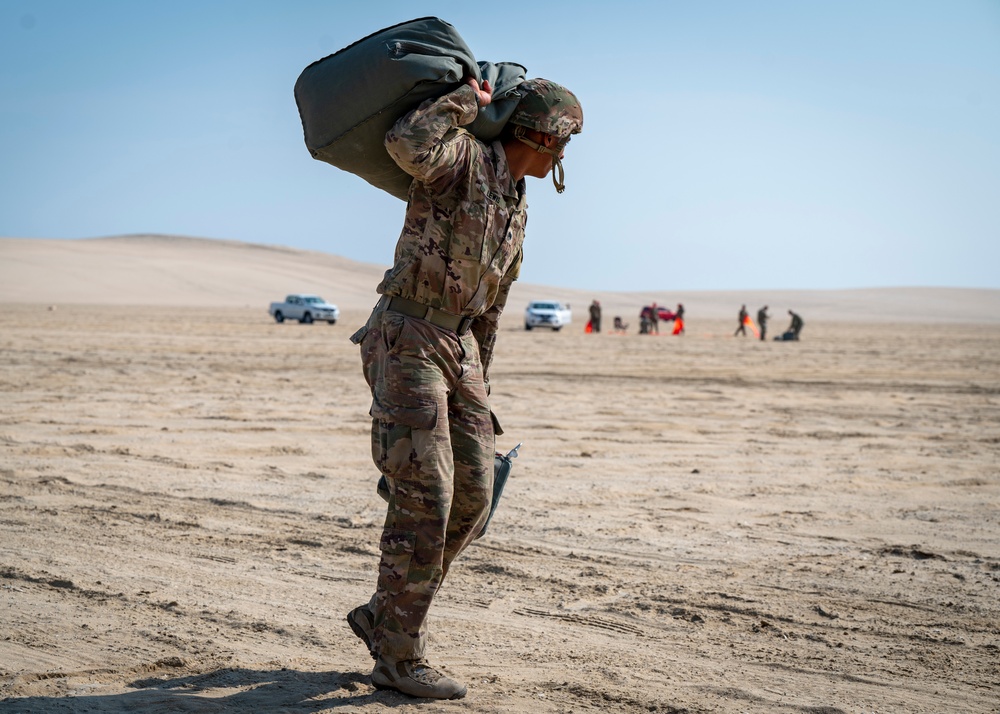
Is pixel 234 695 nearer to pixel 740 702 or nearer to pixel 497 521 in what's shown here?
pixel 740 702

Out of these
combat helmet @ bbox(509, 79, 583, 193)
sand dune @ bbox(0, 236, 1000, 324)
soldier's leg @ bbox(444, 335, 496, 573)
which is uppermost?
sand dune @ bbox(0, 236, 1000, 324)

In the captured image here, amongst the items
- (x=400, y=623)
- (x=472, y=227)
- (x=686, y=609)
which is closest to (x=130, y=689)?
(x=400, y=623)

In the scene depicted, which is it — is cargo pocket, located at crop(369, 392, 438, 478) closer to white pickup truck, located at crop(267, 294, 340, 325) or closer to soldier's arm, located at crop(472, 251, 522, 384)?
soldier's arm, located at crop(472, 251, 522, 384)

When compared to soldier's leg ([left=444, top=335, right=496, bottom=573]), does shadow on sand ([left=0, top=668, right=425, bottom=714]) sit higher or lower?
lower

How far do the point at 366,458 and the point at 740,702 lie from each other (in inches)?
219

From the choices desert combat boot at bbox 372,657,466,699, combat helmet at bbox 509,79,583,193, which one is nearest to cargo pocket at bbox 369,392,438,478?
desert combat boot at bbox 372,657,466,699

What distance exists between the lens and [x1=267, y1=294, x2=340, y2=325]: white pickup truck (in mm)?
41844

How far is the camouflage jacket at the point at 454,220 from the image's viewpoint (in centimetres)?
332

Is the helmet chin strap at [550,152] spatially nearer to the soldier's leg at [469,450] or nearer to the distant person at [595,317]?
the soldier's leg at [469,450]

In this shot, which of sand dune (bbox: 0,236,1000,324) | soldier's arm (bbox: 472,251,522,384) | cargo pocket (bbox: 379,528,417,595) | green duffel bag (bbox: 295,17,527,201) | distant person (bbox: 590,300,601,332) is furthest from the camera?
sand dune (bbox: 0,236,1000,324)

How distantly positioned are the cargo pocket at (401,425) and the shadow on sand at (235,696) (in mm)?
817

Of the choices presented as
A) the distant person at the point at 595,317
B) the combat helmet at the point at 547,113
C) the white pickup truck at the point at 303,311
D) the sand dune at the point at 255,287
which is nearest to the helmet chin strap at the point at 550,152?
the combat helmet at the point at 547,113

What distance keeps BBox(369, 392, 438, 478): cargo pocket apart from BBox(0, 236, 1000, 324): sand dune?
67.1 m

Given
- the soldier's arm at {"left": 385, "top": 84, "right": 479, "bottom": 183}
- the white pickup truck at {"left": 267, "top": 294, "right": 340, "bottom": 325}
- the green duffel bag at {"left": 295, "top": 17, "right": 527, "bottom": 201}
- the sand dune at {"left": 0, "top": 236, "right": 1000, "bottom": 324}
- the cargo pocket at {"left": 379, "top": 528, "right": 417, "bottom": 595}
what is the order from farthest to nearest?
1. the sand dune at {"left": 0, "top": 236, "right": 1000, "bottom": 324}
2. the white pickup truck at {"left": 267, "top": 294, "right": 340, "bottom": 325}
3. the cargo pocket at {"left": 379, "top": 528, "right": 417, "bottom": 595}
4. the green duffel bag at {"left": 295, "top": 17, "right": 527, "bottom": 201}
5. the soldier's arm at {"left": 385, "top": 84, "right": 479, "bottom": 183}
